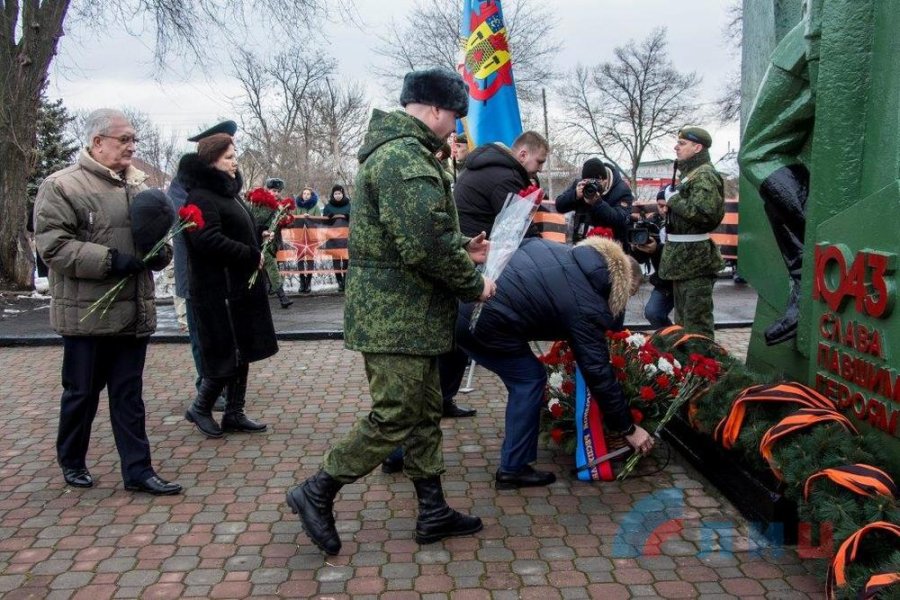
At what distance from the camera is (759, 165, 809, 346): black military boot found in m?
4.15

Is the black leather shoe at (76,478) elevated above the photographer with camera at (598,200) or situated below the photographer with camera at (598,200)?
below

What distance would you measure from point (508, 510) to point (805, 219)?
2.02 meters

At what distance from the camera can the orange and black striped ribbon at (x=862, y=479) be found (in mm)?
2865

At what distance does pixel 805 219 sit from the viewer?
409cm

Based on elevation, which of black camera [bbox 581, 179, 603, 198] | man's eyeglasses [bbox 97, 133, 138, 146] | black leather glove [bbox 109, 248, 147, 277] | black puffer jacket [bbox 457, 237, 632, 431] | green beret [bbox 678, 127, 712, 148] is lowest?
black puffer jacket [bbox 457, 237, 632, 431]

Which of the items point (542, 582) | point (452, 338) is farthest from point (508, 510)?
→ point (452, 338)

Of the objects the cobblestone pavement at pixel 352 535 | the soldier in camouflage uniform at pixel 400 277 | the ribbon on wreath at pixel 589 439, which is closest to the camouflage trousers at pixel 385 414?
the soldier in camouflage uniform at pixel 400 277

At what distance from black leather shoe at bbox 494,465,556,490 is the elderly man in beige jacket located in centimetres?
163

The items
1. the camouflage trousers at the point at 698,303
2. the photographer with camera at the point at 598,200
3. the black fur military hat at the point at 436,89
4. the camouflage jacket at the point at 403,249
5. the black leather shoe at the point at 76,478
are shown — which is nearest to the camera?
the camouflage jacket at the point at 403,249

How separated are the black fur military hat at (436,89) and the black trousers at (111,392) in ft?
6.16

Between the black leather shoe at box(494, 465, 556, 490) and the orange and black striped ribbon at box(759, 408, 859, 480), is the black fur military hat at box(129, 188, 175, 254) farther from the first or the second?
the orange and black striped ribbon at box(759, 408, 859, 480)

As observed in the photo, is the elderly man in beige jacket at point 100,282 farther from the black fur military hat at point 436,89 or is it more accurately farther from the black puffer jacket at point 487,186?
the black puffer jacket at point 487,186

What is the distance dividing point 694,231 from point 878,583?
13.2 feet

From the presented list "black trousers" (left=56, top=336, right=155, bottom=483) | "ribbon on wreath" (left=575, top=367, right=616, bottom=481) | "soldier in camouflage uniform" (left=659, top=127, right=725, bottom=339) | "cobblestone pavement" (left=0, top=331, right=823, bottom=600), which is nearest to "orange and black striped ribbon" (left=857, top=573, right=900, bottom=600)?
"cobblestone pavement" (left=0, top=331, right=823, bottom=600)
